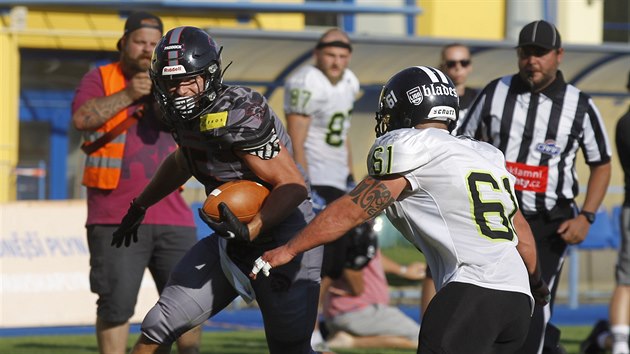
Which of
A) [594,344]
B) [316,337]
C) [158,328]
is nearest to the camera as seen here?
[158,328]

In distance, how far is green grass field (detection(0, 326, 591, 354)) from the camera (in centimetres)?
848

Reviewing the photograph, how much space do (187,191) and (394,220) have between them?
22.7 feet

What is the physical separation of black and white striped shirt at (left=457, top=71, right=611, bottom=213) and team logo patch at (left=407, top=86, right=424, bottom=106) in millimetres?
1981

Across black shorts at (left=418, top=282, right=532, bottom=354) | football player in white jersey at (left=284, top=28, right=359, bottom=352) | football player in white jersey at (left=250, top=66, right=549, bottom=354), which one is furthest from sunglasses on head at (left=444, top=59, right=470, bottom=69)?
black shorts at (left=418, top=282, right=532, bottom=354)

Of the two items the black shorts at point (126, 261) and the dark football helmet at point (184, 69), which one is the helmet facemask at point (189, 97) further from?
the black shorts at point (126, 261)

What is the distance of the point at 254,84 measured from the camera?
1180 cm

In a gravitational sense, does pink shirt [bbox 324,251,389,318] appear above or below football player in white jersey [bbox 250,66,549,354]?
below

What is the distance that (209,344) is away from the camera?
9.00 meters

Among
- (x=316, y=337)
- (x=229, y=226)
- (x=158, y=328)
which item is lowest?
(x=316, y=337)

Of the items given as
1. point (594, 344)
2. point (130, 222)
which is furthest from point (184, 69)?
point (594, 344)

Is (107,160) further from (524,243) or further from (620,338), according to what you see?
(620,338)

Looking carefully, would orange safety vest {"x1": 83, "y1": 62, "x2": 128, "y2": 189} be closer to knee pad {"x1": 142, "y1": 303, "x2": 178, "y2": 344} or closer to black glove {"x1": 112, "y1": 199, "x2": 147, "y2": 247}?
black glove {"x1": 112, "y1": 199, "x2": 147, "y2": 247}

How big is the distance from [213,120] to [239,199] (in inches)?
12.4

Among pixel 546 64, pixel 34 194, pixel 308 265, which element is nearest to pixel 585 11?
pixel 34 194
